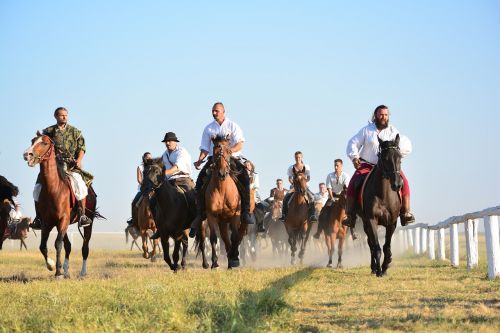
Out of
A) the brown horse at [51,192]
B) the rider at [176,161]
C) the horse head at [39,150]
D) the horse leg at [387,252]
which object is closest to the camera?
the horse head at [39,150]

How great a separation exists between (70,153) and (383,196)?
585 cm

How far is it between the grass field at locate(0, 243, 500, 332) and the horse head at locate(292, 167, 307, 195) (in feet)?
38.8

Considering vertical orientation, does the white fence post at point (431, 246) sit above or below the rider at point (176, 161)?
below

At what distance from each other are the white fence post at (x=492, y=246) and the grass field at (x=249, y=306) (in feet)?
3.37

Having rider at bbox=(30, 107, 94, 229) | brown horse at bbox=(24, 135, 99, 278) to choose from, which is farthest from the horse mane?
brown horse at bbox=(24, 135, 99, 278)

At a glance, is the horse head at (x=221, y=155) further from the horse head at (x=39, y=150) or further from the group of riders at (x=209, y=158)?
the horse head at (x=39, y=150)

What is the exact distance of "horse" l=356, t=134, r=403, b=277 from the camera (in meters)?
15.4

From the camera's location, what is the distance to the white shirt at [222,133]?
58.4 ft

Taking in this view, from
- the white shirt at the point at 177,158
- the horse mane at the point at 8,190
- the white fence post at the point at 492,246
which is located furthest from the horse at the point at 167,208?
the white fence post at the point at 492,246

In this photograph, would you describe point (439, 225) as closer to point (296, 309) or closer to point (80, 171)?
point (80, 171)

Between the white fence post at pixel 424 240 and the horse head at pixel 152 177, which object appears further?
the white fence post at pixel 424 240

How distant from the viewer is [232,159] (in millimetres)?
17359

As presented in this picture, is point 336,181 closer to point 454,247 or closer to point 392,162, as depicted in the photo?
point 454,247

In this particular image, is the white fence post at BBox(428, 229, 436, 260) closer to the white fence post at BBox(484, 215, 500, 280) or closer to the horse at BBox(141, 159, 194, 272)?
the horse at BBox(141, 159, 194, 272)
